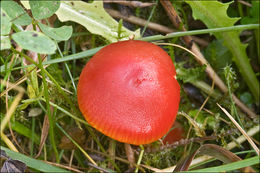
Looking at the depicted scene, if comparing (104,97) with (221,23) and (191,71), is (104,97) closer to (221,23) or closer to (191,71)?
(191,71)

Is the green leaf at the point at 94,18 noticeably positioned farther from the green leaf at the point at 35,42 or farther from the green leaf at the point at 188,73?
the green leaf at the point at 35,42

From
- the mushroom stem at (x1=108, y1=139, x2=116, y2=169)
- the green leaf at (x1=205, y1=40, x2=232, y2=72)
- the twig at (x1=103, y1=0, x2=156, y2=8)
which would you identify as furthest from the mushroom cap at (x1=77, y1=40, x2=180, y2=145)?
the green leaf at (x1=205, y1=40, x2=232, y2=72)

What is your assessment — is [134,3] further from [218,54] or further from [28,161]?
[28,161]

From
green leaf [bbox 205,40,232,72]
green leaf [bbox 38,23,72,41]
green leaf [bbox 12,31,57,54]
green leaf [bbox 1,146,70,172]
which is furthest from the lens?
green leaf [bbox 205,40,232,72]

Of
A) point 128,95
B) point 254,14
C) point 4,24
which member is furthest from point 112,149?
point 254,14

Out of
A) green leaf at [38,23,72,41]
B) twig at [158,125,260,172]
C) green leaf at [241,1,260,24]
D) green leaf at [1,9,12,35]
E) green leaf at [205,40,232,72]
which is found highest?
green leaf at [1,9,12,35]

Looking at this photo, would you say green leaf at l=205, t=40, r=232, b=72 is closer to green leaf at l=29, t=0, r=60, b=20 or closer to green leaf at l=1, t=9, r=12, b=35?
green leaf at l=29, t=0, r=60, b=20

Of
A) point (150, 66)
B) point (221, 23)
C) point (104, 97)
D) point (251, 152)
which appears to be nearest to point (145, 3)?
point (221, 23)
